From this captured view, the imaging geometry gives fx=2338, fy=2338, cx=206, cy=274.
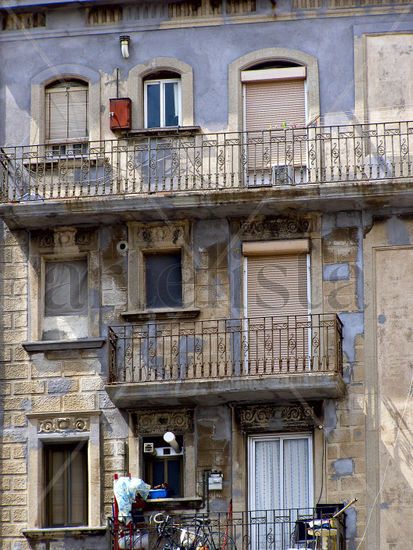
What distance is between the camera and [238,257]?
36.2m

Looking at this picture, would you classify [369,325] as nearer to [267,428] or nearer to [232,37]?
[267,428]

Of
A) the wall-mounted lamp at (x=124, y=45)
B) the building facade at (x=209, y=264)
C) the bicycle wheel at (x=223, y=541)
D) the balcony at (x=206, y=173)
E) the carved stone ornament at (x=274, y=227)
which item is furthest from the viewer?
the wall-mounted lamp at (x=124, y=45)

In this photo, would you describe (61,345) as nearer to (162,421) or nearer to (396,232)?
(162,421)

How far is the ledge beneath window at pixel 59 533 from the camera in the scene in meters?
35.1

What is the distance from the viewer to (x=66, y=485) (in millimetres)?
35906

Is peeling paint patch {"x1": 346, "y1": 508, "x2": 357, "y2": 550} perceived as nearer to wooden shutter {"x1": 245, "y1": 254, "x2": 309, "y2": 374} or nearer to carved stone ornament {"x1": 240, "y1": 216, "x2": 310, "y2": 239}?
wooden shutter {"x1": 245, "y1": 254, "x2": 309, "y2": 374}

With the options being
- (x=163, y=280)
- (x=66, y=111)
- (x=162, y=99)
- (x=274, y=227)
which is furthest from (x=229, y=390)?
(x=66, y=111)

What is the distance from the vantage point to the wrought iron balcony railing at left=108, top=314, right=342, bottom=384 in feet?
116

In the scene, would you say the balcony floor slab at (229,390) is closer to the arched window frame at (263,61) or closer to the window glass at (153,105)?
the arched window frame at (263,61)

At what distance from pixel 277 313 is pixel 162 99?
13.1 ft

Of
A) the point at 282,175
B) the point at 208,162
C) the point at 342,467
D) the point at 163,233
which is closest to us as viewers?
the point at 342,467

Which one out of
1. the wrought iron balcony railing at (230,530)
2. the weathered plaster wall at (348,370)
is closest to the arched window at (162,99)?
the weathered plaster wall at (348,370)

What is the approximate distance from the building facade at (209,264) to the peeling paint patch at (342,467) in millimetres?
33

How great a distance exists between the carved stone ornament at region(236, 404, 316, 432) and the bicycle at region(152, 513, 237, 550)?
1.66 meters
